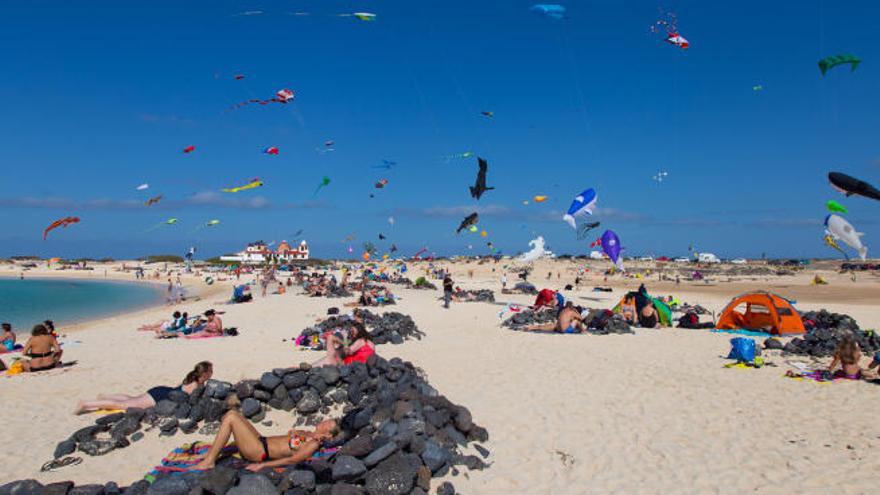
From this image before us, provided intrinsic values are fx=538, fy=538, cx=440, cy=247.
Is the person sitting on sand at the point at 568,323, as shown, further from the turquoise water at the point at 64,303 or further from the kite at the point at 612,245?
the turquoise water at the point at 64,303

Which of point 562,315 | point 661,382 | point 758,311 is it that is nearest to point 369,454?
point 661,382

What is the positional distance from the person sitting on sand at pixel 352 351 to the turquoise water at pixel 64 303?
62.0 ft

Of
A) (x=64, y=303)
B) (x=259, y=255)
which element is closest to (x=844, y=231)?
(x=64, y=303)

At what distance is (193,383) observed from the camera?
7977mm

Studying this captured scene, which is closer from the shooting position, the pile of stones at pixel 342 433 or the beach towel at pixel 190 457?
the pile of stones at pixel 342 433

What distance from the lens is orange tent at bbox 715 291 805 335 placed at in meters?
15.6

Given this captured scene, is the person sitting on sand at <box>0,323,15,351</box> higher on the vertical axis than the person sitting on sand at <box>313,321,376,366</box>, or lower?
lower

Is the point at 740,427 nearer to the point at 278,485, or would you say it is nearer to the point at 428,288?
the point at 278,485

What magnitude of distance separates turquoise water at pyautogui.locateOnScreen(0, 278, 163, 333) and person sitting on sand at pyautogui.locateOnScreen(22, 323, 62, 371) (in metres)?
13.8

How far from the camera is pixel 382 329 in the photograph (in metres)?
14.7

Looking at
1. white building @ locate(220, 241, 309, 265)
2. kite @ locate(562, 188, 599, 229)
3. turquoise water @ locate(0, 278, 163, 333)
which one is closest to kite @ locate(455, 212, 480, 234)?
kite @ locate(562, 188, 599, 229)

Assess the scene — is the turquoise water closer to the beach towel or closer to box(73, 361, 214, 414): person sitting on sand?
box(73, 361, 214, 414): person sitting on sand

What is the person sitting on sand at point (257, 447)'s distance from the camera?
226 inches

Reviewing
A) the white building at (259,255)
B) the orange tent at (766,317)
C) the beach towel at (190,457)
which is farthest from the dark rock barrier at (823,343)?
the white building at (259,255)
